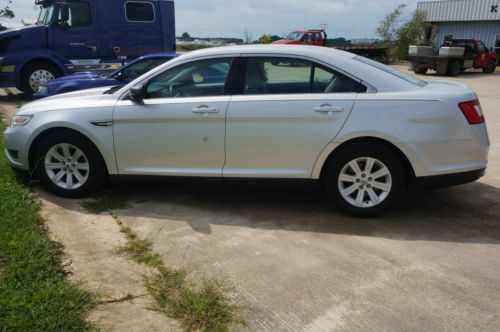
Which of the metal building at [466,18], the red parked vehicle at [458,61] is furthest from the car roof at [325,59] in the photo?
the metal building at [466,18]

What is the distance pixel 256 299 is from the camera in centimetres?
307

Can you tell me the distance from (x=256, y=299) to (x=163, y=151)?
207cm

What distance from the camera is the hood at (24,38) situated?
12.1m

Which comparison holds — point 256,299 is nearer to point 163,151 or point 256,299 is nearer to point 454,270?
point 454,270

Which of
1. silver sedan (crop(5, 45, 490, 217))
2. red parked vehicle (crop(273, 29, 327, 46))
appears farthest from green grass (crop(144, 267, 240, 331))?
red parked vehicle (crop(273, 29, 327, 46))

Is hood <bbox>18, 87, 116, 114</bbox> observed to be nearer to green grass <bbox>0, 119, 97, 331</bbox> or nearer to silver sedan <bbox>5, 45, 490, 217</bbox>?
silver sedan <bbox>5, 45, 490, 217</bbox>

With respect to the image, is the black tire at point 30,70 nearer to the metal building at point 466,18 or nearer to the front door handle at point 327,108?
the front door handle at point 327,108

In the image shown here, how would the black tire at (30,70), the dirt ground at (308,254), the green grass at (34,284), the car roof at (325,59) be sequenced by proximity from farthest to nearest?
the black tire at (30,70), the car roof at (325,59), the dirt ground at (308,254), the green grass at (34,284)

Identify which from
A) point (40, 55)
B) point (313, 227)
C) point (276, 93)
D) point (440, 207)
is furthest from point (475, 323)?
point (40, 55)

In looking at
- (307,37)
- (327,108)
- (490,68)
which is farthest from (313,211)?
(490,68)

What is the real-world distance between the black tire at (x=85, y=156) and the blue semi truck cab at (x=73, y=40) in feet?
26.7

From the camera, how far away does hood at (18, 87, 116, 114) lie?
4.81 m

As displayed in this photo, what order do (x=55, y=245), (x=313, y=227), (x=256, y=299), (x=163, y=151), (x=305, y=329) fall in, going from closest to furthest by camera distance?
(x=305, y=329)
(x=256, y=299)
(x=55, y=245)
(x=313, y=227)
(x=163, y=151)

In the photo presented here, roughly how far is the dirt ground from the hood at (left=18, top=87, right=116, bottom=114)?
3.18ft
